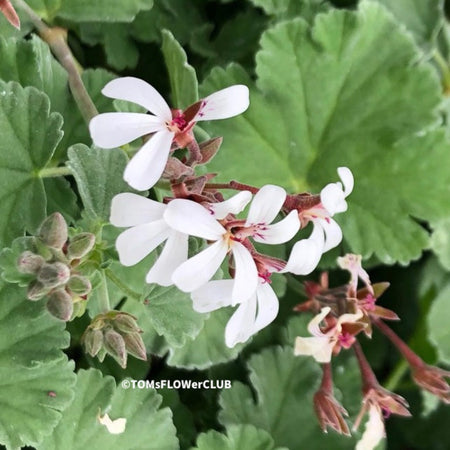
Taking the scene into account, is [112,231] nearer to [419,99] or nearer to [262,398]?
[262,398]

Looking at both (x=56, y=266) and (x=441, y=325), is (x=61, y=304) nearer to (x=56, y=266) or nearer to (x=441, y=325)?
(x=56, y=266)

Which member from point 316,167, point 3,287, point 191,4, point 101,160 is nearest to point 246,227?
point 101,160

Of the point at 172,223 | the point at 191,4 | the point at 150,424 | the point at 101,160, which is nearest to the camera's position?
the point at 172,223

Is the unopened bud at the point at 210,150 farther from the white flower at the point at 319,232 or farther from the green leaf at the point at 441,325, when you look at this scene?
the green leaf at the point at 441,325

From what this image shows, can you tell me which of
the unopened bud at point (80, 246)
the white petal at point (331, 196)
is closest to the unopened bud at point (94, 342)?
the unopened bud at point (80, 246)

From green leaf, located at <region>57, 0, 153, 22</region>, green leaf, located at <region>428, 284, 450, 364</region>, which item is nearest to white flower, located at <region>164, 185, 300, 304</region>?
green leaf, located at <region>57, 0, 153, 22</region>
